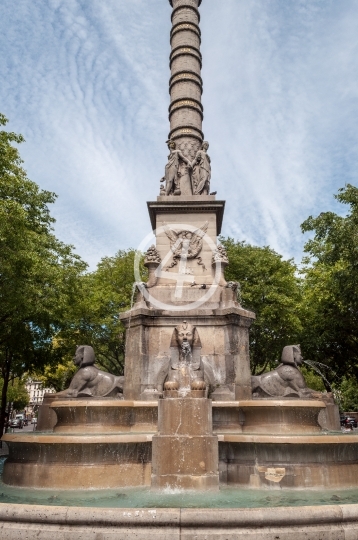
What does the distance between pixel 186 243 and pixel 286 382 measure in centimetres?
463

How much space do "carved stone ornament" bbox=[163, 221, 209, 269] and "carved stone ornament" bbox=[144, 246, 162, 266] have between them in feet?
1.31

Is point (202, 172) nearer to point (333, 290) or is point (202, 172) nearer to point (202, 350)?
point (202, 350)

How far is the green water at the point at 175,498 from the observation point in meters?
5.99

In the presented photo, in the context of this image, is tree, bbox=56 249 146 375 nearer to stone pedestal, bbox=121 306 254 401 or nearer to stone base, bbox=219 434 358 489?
stone pedestal, bbox=121 306 254 401

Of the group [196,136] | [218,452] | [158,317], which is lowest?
[218,452]

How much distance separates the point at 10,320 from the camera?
18.8m

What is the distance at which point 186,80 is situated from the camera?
16781mm

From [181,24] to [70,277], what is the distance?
11.6m

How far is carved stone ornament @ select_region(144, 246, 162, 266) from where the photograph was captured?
12.5 meters

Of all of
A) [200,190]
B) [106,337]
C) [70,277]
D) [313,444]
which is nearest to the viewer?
[313,444]

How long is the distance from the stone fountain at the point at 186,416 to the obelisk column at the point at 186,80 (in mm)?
1335

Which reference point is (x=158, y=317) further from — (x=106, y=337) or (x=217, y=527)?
(x=106, y=337)

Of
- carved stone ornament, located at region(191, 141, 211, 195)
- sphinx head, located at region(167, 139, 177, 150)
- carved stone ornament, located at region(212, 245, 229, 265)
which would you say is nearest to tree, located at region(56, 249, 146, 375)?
sphinx head, located at region(167, 139, 177, 150)

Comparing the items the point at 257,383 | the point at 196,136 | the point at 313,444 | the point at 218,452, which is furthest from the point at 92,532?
the point at 196,136
